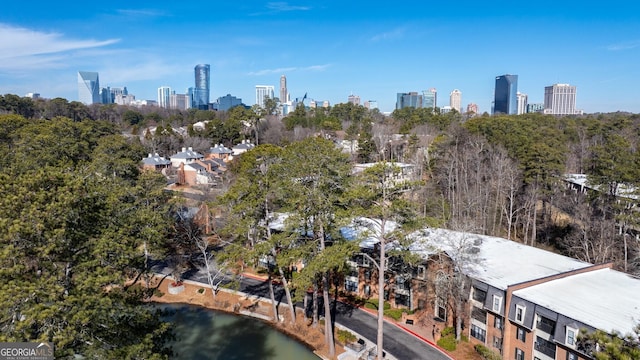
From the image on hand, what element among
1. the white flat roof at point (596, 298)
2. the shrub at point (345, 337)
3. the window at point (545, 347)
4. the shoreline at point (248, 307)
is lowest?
the shoreline at point (248, 307)

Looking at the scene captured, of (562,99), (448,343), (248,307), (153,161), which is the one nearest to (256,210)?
(248,307)

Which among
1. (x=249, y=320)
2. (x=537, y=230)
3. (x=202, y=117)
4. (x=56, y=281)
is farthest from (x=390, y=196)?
(x=202, y=117)

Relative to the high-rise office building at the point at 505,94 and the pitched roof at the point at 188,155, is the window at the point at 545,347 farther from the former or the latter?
the high-rise office building at the point at 505,94

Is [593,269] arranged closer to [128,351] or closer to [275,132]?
[128,351]

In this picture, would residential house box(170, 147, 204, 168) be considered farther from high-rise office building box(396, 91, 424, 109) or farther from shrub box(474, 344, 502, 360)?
high-rise office building box(396, 91, 424, 109)

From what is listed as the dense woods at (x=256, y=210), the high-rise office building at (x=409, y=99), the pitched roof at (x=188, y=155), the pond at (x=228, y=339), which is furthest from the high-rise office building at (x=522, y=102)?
the pond at (x=228, y=339)

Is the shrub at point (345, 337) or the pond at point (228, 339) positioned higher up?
the shrub at point (345, 337)

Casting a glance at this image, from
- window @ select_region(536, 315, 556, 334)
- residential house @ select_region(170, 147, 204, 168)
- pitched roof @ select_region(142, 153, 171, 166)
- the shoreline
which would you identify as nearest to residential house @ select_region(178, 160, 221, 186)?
residential house @ select_region(170, 147, 204, 168)
